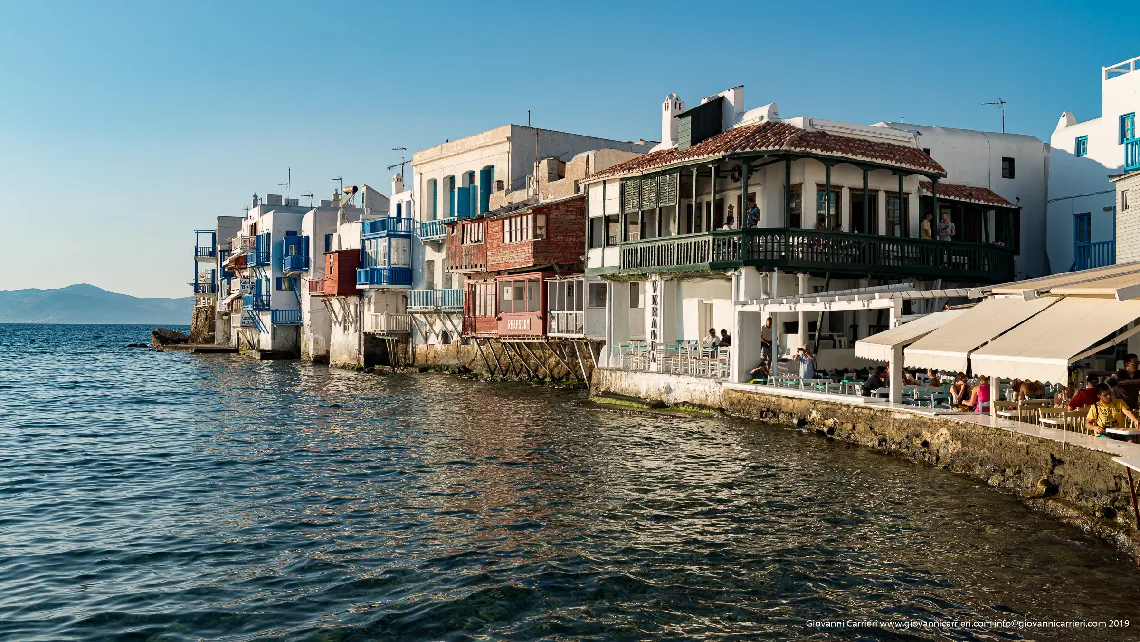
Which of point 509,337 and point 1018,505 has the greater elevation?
point 509,337

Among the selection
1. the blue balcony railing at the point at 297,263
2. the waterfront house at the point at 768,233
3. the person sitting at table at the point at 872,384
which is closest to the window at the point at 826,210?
the waterfront house at the point at 768,233

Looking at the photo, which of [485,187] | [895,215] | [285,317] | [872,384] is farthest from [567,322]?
[285,317]

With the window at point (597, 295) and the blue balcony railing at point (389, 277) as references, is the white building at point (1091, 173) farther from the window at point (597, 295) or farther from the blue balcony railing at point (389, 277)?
the blue balcony railing at point (389, 277)

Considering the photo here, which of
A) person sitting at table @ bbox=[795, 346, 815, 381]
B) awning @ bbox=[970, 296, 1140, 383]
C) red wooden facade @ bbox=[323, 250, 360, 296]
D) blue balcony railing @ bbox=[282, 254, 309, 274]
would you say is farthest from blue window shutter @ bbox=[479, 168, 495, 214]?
awning @ bbox=[970, 296, 1140, 383]

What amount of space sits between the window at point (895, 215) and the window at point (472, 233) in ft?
68.1

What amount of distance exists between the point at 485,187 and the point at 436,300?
705cm

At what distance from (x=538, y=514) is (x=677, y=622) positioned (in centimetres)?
528

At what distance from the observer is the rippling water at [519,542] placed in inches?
392

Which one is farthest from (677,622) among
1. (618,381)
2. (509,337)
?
(509,337)

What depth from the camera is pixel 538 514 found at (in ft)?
48.5

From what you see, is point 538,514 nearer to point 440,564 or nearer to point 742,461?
point 440,564

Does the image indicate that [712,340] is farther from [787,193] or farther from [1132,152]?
[1132,152]

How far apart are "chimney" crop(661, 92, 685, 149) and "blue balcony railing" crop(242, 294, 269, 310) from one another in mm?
42263

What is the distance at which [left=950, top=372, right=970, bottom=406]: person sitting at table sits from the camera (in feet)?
63.3
